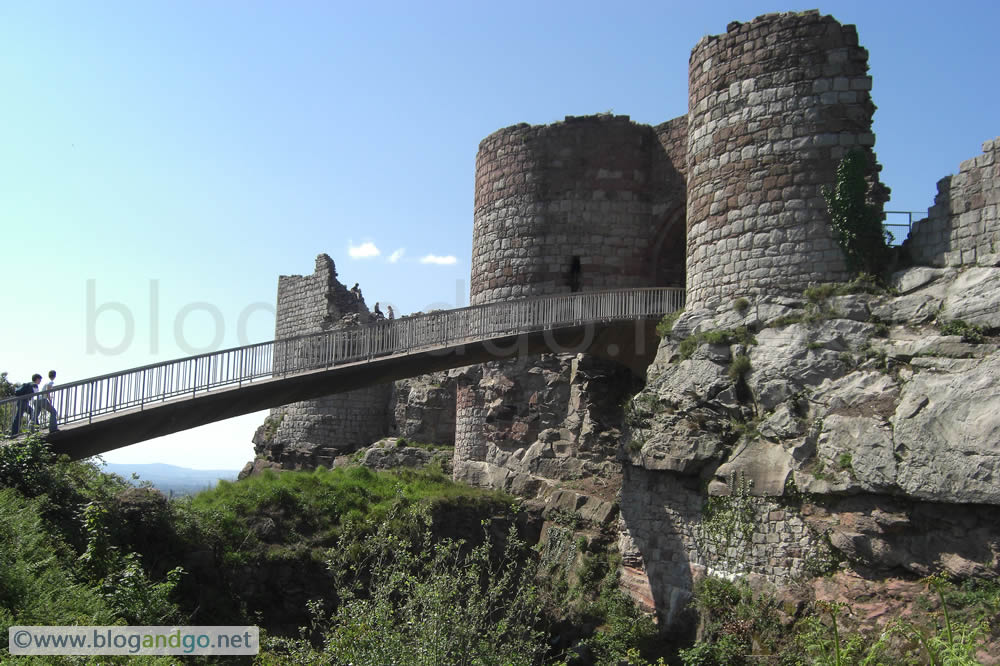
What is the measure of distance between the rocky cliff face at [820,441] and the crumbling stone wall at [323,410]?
12.7m

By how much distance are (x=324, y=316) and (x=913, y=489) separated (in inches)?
762

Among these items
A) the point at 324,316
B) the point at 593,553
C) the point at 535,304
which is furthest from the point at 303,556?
the point at 324,316

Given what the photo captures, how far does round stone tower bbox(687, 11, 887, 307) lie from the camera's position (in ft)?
44.0

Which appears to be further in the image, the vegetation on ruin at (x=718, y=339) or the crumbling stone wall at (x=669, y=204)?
the crumbling stone wall at (x=669, y=204)

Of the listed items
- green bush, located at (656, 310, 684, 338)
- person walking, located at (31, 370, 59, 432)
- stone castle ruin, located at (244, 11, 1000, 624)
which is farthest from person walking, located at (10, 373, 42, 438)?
green bush, located at (656, 310, 684, 338)

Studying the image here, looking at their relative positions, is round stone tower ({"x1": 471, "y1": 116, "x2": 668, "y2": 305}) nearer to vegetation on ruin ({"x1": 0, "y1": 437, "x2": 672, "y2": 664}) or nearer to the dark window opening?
the dark window opening

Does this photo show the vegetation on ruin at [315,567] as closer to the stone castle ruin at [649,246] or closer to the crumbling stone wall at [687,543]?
the crumbling stone wall at [687,543]

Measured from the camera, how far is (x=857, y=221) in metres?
13.0

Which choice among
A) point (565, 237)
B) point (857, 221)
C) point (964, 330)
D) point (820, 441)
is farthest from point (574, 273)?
point (964, 330)

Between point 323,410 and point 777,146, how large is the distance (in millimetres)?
16255

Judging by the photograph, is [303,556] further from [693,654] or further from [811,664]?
[811,664]

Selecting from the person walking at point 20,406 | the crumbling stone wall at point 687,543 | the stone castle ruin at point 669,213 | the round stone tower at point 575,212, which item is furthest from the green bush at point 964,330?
the person walking at point 20,406

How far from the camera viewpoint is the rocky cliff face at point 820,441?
34.4ft

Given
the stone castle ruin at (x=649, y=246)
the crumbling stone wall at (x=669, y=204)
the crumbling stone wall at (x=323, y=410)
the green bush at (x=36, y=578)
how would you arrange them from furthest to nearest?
1. the crumbling stone wall at (x=323, y=410)
2. the crumbling stone wall at (x=669, y=204)
3. the stone castle ruin at (x=649, y=246)
4. the green bush at (x=36, y=578)
